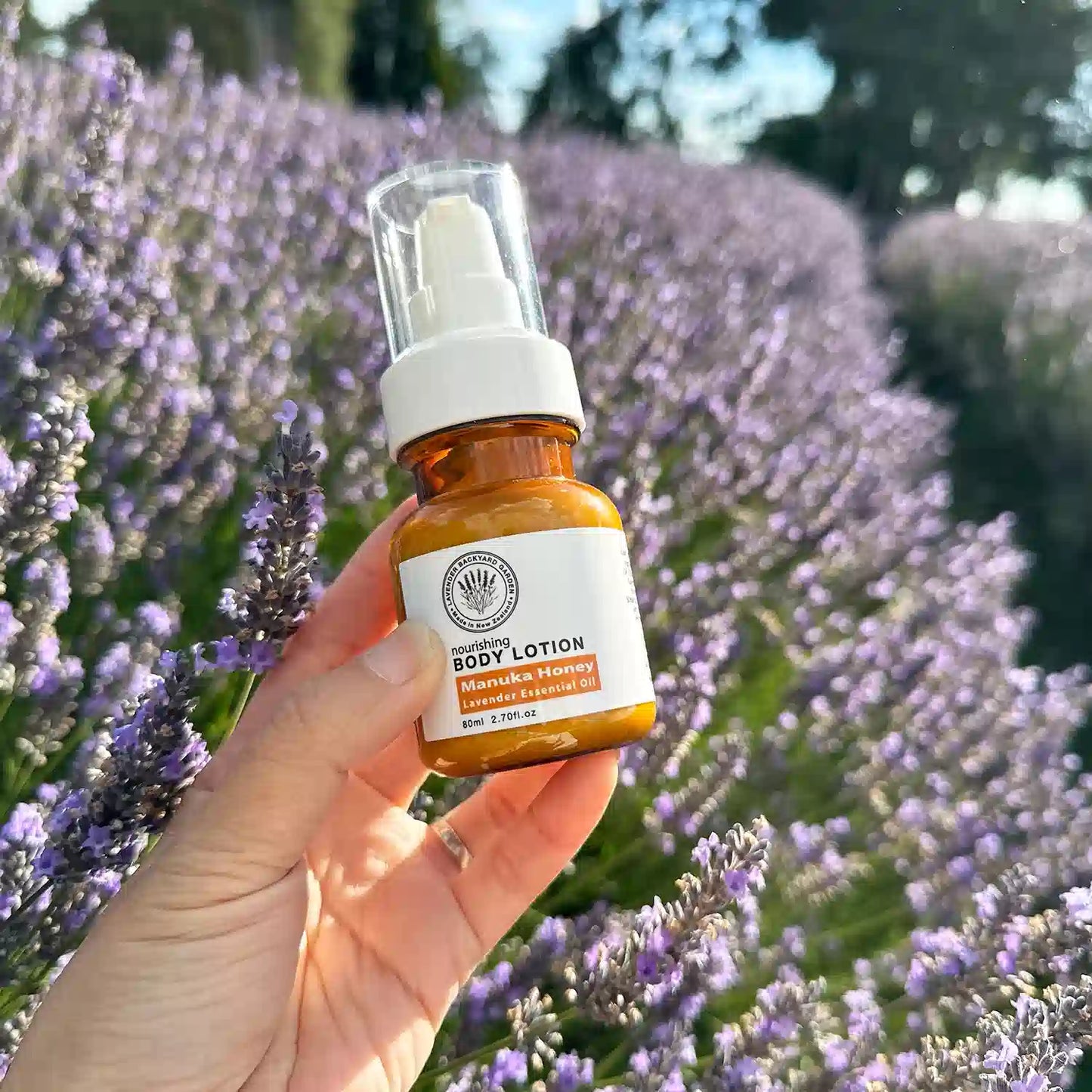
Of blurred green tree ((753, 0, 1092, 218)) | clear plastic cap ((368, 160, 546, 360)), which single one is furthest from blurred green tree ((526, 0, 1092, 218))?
clear plastic cap ((368, 160, 546, 360))

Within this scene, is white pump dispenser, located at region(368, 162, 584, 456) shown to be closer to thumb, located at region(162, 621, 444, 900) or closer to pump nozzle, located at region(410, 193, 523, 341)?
pump nozzle, located at region(410, 193, 523, 341)

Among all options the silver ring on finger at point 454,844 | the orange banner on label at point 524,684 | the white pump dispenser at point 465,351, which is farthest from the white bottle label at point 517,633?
the silver ring on finger at point 454,844

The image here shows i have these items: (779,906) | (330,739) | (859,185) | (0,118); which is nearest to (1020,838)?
(779,906)

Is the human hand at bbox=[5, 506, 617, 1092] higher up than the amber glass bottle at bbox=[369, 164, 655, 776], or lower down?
lower down

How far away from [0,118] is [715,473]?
1.92 metres

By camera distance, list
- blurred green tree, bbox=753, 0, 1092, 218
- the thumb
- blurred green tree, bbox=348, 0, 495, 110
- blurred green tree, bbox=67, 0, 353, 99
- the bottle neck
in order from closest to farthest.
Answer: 1. the thumb
2. the bottle neck
3. blurred green tree, bbox=753, 0, 1092, 218
4. blurred green tree, bbox=67, 0, 353, 99
5. blurred green tree, bbox=348, 0, 495, 110

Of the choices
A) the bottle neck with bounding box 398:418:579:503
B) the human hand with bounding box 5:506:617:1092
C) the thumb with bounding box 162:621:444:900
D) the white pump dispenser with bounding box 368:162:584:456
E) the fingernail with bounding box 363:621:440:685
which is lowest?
the human hand with bounding box 5:506:617:1092

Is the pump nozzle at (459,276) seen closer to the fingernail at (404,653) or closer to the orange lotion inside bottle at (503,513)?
the orange lotion inside bottle at (503,513)

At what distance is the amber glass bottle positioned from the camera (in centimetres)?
94

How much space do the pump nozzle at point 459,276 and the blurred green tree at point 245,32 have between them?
17.5 ft

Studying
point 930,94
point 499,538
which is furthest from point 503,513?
point 930,94

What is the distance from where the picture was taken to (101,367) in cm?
171

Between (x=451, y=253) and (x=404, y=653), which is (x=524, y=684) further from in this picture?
(x=451, y=253)

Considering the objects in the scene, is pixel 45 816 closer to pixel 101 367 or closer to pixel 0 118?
pixel 101 367
